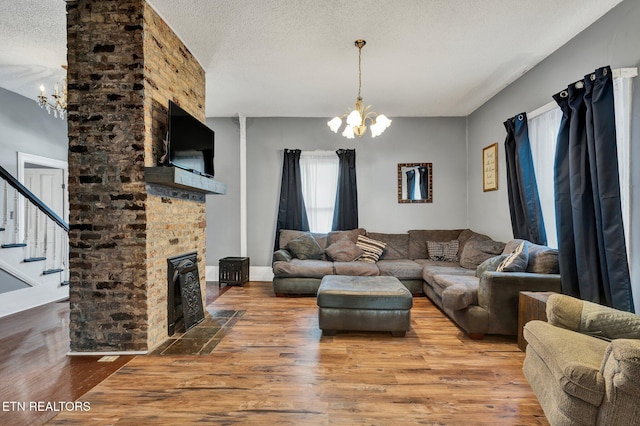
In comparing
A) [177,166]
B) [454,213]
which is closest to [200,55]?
[177,166]

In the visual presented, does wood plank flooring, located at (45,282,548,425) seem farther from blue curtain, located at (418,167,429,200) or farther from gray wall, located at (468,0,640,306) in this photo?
blue curtain, located at (418,167,429,200)

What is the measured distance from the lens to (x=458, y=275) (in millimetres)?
3941

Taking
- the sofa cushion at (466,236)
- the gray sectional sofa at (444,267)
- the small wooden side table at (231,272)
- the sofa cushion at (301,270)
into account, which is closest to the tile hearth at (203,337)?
the sofa cushion at (301,270)

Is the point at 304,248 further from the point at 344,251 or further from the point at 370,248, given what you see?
the point at 370,248

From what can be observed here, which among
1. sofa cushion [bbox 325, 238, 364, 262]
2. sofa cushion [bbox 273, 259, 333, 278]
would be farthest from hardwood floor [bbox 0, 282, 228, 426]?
sofa cushion [bbox 325, 238, 364, 262]

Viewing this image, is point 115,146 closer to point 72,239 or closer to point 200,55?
point 72,239

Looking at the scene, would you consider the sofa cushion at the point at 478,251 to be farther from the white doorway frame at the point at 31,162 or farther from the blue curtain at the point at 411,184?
the white doorway frame at the point at 31,162

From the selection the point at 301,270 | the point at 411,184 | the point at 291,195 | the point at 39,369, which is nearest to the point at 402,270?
the point at 301,270

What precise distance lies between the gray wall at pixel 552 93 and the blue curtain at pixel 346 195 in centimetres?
199

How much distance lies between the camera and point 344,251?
4.90m

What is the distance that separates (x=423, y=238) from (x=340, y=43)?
11.1 ft

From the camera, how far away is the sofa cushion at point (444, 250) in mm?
4971

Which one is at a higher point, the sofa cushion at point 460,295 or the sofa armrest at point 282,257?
the sofa armrest at point 282,257

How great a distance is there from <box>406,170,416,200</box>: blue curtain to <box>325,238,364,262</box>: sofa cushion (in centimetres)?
143
